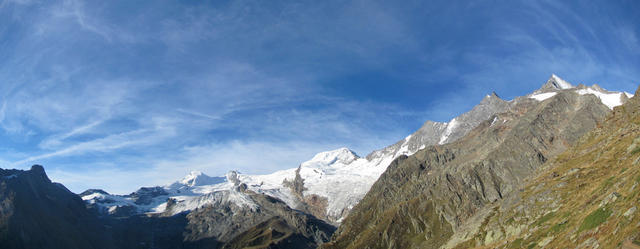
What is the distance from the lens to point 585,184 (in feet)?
473

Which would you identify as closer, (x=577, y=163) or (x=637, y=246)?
(x=637, y=246)

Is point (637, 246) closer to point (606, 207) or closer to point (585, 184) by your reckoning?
point (606, 207)

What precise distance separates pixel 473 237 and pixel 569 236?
113 meters

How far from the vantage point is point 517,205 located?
17638 cm

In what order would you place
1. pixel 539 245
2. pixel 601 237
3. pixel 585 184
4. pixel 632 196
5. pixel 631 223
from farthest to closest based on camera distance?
1. pixel 585 184
2. pixel 539 245
3. pixel 632 196
4. pixel 601 237
5. pixel 631 223

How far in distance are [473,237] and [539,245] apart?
93248 mm

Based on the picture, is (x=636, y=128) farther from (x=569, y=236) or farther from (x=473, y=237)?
(x=569, y=236)

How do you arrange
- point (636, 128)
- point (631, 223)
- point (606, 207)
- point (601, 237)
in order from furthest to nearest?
point (636, 128) → point (606, 207) → point (601, 237) → point (631, 223)

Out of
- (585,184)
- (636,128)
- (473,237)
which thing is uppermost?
(636,128)

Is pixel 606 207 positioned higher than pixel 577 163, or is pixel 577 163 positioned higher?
pixel 577 163

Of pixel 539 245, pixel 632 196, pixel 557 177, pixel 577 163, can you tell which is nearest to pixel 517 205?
pixel 557 177

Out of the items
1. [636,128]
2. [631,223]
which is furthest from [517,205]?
[631,223]

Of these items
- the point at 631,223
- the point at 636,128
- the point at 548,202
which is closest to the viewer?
the point at 631,223

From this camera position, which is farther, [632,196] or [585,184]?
[585,184]
